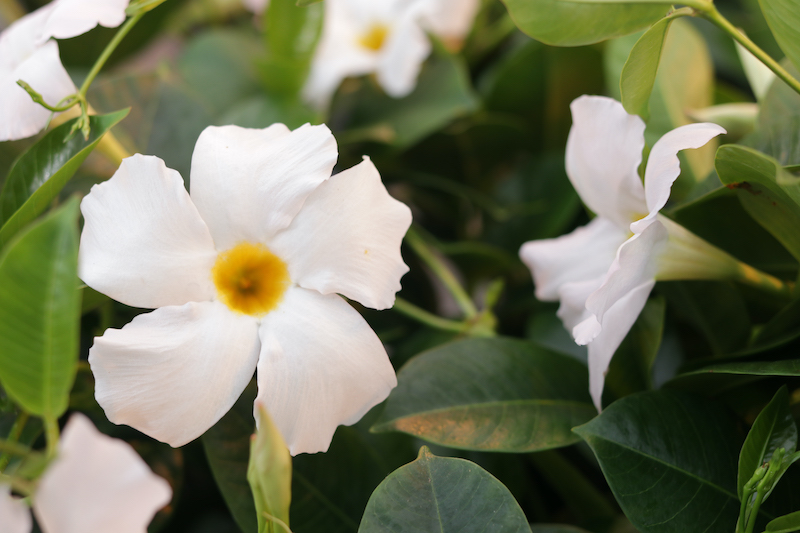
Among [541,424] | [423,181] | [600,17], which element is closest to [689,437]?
[541,424]

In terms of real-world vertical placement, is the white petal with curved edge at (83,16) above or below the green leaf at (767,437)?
above

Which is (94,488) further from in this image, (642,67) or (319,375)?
(642,67)

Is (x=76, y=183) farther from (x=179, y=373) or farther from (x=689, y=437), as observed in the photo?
(x=689, y=437)

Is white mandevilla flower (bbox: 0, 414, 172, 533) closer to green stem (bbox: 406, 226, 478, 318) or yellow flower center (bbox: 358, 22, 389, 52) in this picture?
green stem (bbox: 406, 226, 478, 318)

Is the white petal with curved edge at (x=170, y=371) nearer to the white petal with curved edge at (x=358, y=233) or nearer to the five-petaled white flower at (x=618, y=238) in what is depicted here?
the white petal with curved edge at (x=358, y=233)

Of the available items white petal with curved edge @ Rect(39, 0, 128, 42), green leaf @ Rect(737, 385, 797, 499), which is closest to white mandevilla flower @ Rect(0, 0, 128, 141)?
white petal with curved edge @ Rect(39, 0, 128, 42)

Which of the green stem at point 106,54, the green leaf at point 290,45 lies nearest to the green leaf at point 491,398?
the green stem at point 106,54
